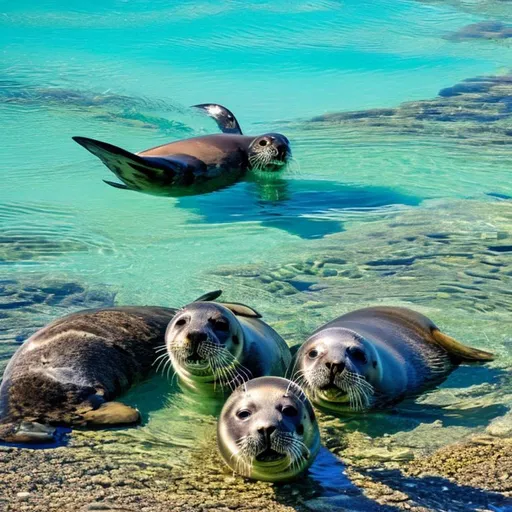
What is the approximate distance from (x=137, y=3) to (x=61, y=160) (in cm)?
800

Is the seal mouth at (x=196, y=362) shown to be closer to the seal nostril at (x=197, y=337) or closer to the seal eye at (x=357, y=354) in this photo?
the seal nostril at (x=197, y=337)

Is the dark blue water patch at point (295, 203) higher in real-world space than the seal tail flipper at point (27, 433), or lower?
higher

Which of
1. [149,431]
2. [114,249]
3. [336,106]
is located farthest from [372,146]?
[149,431]

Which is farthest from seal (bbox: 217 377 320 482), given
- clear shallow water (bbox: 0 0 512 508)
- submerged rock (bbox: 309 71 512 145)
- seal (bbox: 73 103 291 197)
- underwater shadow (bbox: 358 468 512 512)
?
submerged rock (bbox: 309 71 512 145)

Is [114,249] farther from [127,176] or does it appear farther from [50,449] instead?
[50,449]

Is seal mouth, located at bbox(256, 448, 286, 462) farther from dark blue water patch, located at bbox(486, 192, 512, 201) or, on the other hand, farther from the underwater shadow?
dark blue water patch, located at bbox(486, 192, 512, 201)

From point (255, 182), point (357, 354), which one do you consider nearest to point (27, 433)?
point (357, 354)

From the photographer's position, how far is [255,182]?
8.99m

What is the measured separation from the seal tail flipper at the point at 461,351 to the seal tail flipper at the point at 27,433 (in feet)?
6.23

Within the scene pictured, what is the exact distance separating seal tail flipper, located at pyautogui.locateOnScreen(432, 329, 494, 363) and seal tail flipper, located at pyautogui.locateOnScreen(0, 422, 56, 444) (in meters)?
1.90

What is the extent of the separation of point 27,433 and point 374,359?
149cm

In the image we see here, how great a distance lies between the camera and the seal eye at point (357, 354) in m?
4.78

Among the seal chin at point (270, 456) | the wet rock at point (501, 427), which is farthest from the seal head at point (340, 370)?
the seal chin at point (270, 456)

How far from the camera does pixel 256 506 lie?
3883 mm
